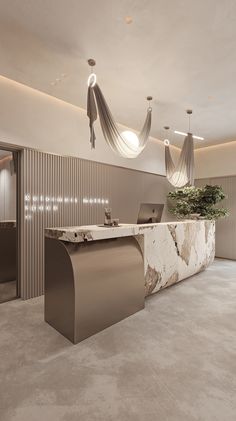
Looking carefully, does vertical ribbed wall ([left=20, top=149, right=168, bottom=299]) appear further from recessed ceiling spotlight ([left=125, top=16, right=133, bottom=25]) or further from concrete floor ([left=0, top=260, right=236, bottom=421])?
recessed ceiling spotlight ([left=125, top=16, right=133, bottom=25])

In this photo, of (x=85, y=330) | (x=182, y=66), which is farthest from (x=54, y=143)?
(x=85, y=330)

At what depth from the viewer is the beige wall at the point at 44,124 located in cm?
308

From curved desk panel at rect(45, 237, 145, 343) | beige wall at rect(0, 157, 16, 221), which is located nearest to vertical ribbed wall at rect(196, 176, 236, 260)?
curved desk panel at rect(45, 237, 145, 343)

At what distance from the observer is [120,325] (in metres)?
2.50

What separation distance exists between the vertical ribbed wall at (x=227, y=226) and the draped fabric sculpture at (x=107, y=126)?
378 centimetres

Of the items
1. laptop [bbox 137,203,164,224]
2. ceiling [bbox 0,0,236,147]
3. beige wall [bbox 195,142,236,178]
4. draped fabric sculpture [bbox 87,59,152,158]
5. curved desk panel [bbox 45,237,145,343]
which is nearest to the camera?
ceiling [bbox 0,0,236,147]

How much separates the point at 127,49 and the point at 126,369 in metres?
3.21

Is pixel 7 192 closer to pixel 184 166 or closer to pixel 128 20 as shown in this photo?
pixel 128 20

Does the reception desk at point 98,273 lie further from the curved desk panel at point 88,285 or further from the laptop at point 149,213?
the laptop at point 149,213

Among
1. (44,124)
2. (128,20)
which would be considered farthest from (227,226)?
(128,20)

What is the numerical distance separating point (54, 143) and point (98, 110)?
1.18 meters

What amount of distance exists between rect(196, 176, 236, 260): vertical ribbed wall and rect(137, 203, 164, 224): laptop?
3237 mm

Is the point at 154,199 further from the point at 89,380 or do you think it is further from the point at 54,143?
A: the point at 89,380

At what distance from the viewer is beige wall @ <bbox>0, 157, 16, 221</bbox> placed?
11.5 feet
